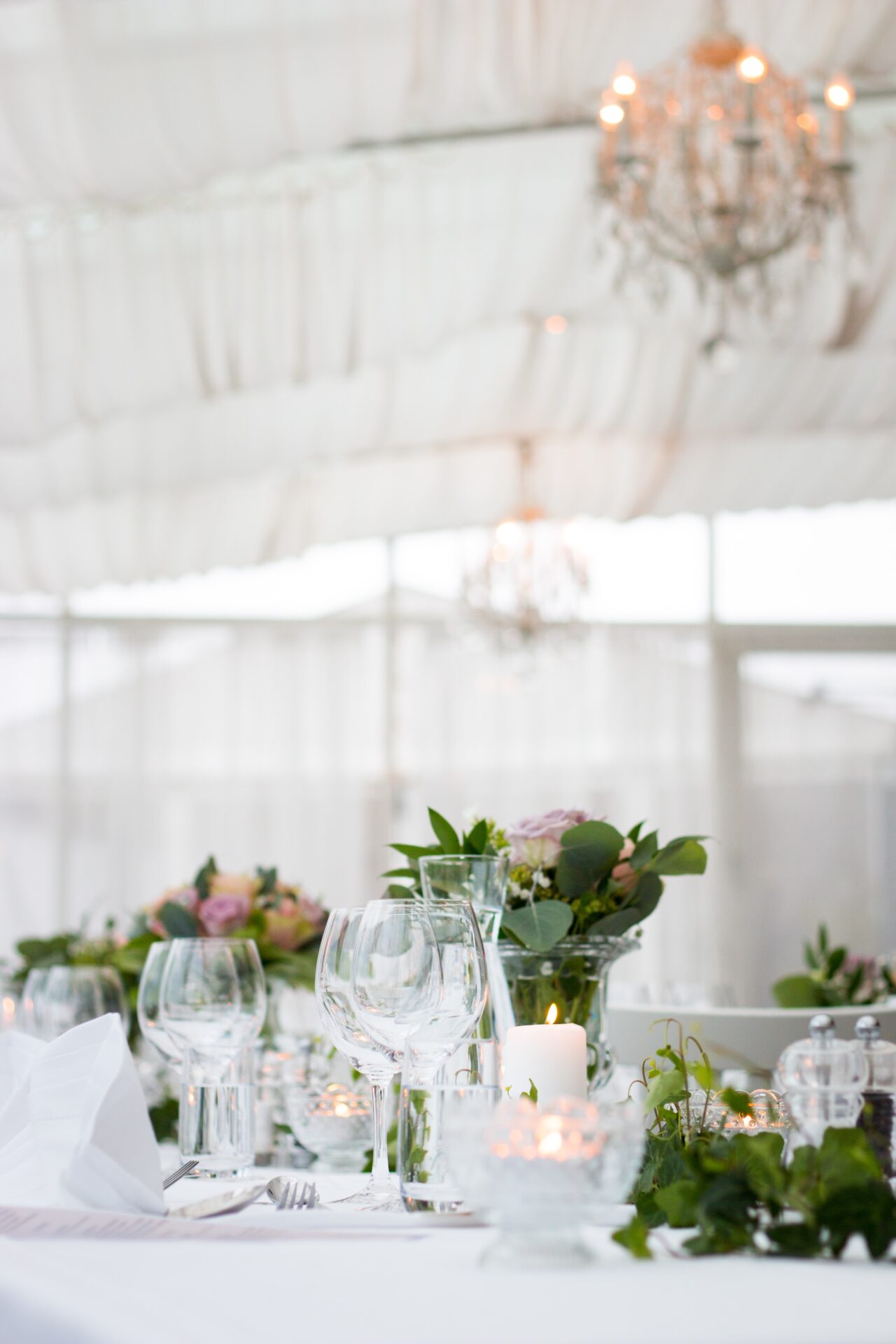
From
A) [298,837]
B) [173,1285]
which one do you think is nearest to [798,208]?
[173,1285]

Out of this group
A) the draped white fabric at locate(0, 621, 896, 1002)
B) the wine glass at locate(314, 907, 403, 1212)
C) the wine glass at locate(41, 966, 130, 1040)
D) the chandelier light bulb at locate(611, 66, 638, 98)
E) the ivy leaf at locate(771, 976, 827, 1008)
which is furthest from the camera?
the draped white fabric at locate(0, 621, 896, 1002)

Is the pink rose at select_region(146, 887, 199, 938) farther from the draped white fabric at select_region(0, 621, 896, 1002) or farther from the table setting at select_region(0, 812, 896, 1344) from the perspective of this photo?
the draped white fabric at select_region(0, 621, 896, 1002)

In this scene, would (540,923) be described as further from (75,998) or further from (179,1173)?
(75,998)

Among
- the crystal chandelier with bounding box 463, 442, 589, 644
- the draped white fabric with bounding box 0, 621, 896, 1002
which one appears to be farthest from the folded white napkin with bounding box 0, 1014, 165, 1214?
the draped white fabric with bounding box 0, 621, 896, 1002

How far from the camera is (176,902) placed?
2.06 meters

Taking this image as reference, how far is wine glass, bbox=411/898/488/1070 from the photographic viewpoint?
39.2 inches

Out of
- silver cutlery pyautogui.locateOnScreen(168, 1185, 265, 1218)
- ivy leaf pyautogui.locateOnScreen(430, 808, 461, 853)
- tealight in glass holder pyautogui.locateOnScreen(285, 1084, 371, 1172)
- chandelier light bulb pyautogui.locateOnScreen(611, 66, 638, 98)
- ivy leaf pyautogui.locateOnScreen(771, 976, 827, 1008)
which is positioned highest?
chandelier light bulb pyautogui.locateOnScreen(611, 66, 638, 98)

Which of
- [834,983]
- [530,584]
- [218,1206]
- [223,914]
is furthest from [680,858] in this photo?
[530,584]

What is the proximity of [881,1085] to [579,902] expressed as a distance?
33 cm

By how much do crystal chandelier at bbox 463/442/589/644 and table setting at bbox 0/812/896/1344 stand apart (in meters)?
4.92

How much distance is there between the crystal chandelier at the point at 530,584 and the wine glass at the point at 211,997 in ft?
16.3

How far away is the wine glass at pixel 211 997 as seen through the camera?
1265mm

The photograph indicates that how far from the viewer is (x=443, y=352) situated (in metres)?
4.80

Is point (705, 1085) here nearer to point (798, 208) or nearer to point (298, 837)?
point (798, 208)
